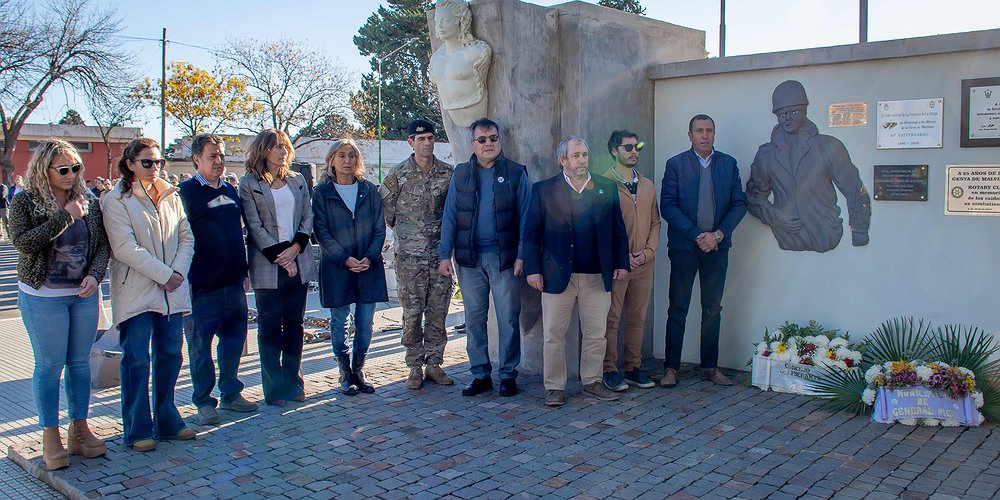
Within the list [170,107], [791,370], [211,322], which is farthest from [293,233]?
[170,107]

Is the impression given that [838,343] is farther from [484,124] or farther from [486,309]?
[484,124]

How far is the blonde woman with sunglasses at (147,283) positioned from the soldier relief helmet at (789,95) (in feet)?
14.2

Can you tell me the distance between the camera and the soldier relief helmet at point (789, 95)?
6.26 meters

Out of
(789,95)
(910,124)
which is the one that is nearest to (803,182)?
(789,95)

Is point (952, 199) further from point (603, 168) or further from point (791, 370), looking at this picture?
point (603, 168)

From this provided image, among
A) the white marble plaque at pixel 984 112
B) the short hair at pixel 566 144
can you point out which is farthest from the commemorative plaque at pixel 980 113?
the short hair at pixel 566 144

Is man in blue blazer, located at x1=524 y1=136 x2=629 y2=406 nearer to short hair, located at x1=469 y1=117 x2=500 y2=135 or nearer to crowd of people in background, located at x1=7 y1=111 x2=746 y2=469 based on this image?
crowd of people in background, located at x1=7 y1=111 x2=746 y2=469

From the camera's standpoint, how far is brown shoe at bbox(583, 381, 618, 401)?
6031 mm

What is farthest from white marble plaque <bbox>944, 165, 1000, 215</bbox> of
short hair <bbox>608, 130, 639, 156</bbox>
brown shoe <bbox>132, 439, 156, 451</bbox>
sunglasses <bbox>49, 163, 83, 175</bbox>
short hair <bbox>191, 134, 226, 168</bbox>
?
sunglasses <bbox>49, 163, 83, 175</bbox>

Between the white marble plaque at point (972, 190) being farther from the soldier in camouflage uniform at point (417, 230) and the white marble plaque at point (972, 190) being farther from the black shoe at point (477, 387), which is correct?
the soldier in camouflage uniform at point (417, 230)

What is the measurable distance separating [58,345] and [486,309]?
9.56 feet

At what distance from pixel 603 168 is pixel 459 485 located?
3.09 m

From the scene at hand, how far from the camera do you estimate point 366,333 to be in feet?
20.9

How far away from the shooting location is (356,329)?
20.9 feet
